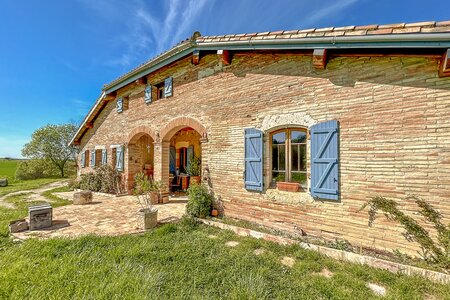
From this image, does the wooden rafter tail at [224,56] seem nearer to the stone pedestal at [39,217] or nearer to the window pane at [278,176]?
the window pane at [278,176]

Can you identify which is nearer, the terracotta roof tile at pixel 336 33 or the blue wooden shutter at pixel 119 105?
the terracotta roof tile at pixel 336 33

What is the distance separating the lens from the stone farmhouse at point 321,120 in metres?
3.94

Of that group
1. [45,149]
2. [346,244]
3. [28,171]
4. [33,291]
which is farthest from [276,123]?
[45,149]

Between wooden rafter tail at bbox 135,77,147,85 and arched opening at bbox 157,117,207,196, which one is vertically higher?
wooden rafter tail at bbox 135,77,147,85

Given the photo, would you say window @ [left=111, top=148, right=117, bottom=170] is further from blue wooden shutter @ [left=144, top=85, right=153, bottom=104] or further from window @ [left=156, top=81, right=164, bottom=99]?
window @ [left=156, top=81, right=164, bottom=99]

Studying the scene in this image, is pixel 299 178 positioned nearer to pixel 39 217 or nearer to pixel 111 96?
pixel 39 217

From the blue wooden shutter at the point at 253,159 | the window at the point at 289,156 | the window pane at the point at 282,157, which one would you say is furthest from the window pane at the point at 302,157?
the blue wooden shutter at the point at 253,159

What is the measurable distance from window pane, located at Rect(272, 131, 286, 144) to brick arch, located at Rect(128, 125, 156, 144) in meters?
5.67

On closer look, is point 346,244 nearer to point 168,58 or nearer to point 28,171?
point 168,58

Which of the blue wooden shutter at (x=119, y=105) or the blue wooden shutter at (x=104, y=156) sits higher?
the blue wooden shutter at (x=119, y=105)

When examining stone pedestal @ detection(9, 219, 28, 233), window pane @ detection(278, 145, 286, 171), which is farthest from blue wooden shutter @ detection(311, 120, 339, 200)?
stone pedestal @ detection(9, 219, 28, 233)

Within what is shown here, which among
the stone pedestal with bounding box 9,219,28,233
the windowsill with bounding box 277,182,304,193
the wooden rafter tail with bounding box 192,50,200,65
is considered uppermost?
the wooden rafter tail with bounding box 192,50,200,65

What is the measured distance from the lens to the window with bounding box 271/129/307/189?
223 inches

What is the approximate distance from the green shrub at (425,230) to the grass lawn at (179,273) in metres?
0.75
